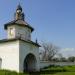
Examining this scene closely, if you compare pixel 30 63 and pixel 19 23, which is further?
pixel 30 63

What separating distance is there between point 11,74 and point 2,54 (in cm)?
397

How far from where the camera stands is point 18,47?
23.2m

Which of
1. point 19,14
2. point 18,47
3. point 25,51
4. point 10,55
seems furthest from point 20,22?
point 10,55

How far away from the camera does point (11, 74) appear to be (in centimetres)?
2153

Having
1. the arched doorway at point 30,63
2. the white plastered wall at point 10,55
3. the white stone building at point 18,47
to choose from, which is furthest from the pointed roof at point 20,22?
the arched doorway at point 30,63

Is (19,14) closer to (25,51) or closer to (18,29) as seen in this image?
(18,29)

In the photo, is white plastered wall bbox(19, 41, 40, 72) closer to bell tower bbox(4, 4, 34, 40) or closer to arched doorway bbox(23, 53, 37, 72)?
arched doorway bbox(23, 53, 37, 72)

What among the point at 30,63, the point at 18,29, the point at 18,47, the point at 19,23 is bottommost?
the point at 30,63

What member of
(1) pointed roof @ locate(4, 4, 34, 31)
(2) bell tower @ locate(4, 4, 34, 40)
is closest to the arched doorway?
(2) bell tower @ locate(4, 4, 34, 40)

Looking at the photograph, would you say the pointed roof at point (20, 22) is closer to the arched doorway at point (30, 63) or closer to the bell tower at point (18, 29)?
the bell tower at point (18, 29)

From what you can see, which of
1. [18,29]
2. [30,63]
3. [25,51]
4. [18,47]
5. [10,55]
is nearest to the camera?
[18,47]

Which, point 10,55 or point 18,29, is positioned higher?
point 18,29

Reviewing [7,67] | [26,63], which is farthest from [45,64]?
[7,67]

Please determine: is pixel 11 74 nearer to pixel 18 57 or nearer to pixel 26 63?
pixel 18 57
